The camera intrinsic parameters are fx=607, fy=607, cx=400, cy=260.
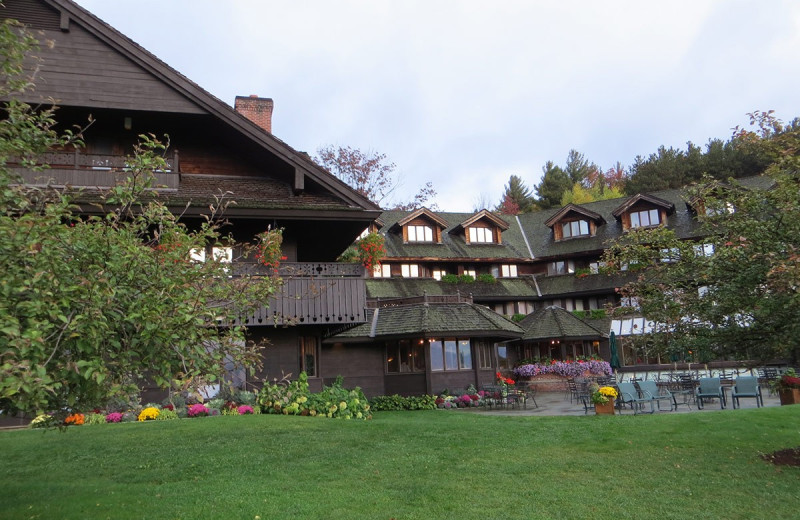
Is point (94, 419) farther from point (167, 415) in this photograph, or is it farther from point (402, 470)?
point (402, 470)

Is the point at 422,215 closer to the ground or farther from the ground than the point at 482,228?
farther from the ground

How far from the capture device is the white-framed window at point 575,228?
44.3 meters

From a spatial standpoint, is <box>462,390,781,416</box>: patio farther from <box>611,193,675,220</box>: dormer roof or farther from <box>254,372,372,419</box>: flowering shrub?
<box>611,193,675,220</box>: dormer roof

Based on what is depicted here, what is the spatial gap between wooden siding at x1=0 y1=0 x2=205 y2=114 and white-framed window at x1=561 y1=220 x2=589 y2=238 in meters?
33.2

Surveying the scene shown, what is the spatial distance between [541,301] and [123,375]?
39855 mm

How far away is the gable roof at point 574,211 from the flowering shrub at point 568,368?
1095 cm

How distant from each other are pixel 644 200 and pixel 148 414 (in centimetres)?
3526

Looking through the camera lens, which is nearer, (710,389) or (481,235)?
(710,389)

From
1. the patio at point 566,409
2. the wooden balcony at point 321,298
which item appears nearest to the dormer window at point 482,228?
the patio at point 566,409

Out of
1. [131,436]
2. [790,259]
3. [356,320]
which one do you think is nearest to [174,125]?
[356,320]

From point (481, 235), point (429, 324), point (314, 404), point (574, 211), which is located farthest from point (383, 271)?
point (314, 404)

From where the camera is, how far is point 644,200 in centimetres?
4162

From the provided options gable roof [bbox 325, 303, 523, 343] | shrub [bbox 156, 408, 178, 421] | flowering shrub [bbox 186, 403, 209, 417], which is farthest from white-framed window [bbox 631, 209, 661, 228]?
shrub [bbox 156, 408, 178, 421]

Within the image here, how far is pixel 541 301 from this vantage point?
144 feet
